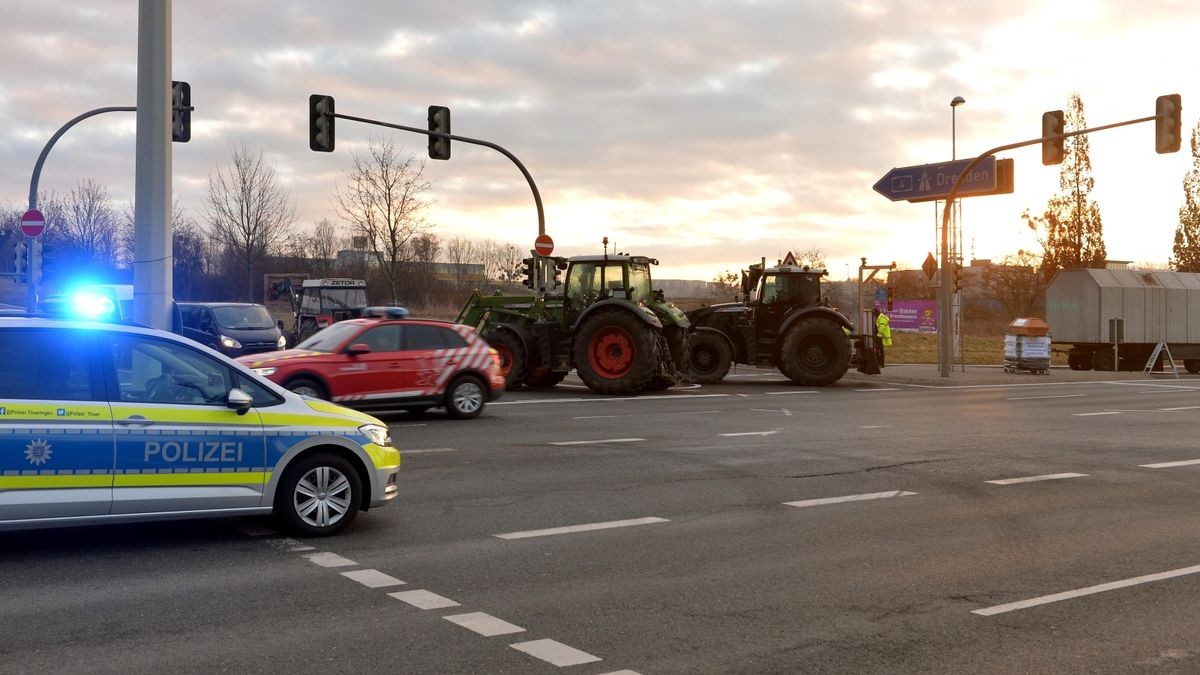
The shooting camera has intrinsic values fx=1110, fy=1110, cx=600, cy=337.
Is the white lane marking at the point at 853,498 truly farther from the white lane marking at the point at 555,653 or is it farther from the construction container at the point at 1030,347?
the construction container at the point at 1030,347

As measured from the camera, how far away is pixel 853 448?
13.8 m

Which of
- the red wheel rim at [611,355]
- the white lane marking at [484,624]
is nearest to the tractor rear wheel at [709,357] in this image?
the red wheel rim at [611,355]

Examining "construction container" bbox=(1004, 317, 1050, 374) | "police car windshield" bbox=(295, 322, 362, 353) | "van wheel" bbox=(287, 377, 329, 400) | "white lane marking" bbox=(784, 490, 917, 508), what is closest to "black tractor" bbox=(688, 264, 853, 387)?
"construction container" bbox=(1004, 317, 1050, 374)

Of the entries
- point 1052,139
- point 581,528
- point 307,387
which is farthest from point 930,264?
point 581,528

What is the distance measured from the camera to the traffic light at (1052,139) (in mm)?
24156

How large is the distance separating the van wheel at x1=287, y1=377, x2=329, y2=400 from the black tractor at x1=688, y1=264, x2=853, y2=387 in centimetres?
1216

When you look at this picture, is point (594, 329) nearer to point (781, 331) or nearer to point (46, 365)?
point (781, 331)

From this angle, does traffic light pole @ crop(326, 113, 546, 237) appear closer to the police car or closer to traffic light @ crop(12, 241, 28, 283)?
traffic light @ crop(12, 241, 28, 283)

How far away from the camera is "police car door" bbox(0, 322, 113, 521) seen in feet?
22.3

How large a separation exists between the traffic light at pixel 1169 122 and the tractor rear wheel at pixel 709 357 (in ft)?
32.8

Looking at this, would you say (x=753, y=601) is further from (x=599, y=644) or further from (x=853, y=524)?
(x=853, y=524)

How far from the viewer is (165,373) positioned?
24.7ft

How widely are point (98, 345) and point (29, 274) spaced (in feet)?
65.2

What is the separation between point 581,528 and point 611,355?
44.5 feet
